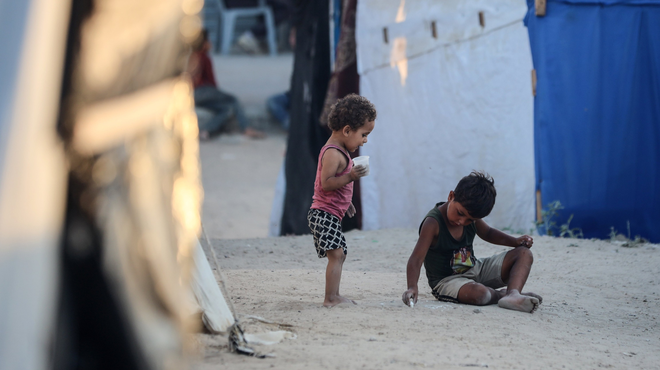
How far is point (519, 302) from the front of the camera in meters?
2.93

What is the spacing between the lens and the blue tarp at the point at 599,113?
482cm

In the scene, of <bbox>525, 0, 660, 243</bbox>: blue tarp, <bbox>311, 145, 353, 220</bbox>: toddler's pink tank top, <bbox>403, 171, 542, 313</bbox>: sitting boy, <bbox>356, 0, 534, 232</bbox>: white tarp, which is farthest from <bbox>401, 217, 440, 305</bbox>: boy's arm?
<bbox>356, 0, 534, 232</bbox>: white tarp

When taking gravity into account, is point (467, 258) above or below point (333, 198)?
below

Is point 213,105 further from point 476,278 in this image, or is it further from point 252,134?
point 476,278

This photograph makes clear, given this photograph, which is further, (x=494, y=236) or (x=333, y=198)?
(x=494, y=236)

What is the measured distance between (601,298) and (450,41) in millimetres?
2951

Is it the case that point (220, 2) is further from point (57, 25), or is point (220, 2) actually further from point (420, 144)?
point (57, 25)

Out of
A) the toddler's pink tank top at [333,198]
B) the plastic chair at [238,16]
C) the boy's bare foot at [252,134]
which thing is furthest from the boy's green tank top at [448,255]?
the plastic chair at [238,16]

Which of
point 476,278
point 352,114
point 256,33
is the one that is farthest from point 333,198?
point 256,33

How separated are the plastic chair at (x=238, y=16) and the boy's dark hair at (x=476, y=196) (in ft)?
50.8

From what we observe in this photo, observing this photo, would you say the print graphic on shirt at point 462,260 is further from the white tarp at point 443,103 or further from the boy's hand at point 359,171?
the white tarp at point 443,103

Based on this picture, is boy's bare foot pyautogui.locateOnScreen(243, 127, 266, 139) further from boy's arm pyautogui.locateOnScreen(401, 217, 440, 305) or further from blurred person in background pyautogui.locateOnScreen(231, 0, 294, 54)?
boy's arm pyautogui.locateOnScreen(401, 217, 440, 305)

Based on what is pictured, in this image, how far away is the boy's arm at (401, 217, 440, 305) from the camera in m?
2.98

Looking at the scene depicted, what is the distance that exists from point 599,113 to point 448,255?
2.42 meters
